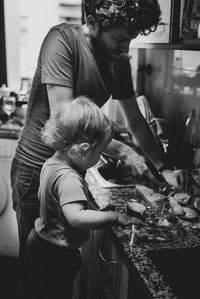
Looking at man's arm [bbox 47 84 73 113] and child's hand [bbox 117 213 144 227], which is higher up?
man's arm [bbox 47 84 73 113]

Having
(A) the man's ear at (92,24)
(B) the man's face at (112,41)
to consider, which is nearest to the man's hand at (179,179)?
(B) the man's face at (112,41)

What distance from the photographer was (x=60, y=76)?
50.6 inches

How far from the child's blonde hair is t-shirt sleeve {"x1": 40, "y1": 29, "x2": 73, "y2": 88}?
6.4 inches

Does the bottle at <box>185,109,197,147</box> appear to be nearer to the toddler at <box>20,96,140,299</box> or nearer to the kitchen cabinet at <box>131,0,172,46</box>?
the kitchen cabinet at <box>131,0,172,46</box>

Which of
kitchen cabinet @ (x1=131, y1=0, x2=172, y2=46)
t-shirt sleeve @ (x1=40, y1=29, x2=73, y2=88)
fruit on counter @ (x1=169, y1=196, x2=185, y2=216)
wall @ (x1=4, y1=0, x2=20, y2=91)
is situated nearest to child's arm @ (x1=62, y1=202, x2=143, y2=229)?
fruit on counter @ (x1=169, y1=196, x2=185, y2=216)

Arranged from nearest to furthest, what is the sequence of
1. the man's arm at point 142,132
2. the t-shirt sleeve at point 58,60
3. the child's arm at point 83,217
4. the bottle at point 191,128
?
1. the child's arm at point 83,217
2. the t-shirt sleeve at point 58,60
3. the man's arm at point 142,132
4. the bottle at point 191,128

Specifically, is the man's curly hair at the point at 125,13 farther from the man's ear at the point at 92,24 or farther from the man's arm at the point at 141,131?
the man's arm at the point at 141,131

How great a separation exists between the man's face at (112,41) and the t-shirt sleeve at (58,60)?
10cm

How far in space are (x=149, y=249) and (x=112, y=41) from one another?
0.71 meters

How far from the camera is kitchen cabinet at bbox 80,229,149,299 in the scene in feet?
3.64

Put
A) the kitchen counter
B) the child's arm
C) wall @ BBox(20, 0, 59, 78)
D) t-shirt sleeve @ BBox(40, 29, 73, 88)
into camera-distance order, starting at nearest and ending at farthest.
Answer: the kitchen counter < the child's arm < t-shirt sleeve @ BBox(40, 29, 73, 88) < wall @ BBox(20, 0, 59, 78)

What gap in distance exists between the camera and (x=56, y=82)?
1279mm

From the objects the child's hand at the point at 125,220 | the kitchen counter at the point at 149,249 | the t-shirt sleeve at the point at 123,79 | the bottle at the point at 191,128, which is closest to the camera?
the kitchen counter at the point at 149,249

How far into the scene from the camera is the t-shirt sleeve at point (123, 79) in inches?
61.2
